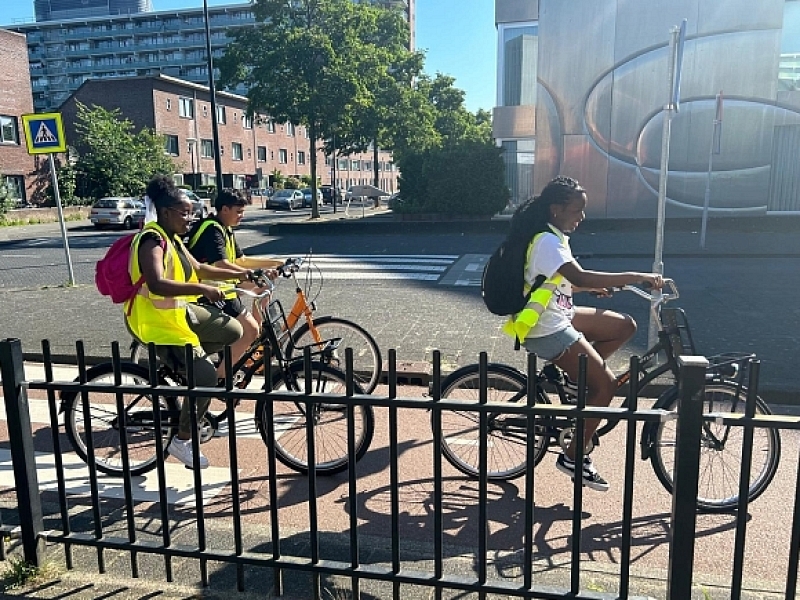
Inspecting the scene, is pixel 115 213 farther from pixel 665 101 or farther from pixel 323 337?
pixel 323 337

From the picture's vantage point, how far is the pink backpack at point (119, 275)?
3.58 meters

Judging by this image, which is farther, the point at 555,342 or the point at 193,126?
the point at 193,126

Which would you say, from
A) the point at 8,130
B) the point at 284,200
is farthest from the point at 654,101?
the point at 8,130

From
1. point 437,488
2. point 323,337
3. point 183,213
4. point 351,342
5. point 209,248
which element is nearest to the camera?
point 437,488

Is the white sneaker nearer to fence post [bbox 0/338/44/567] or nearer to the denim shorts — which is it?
fence post [bbox 0/338/44/567]

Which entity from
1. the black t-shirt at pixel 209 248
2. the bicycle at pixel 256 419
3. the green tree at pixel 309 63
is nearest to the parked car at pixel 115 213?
the green tree at pixel 309 63

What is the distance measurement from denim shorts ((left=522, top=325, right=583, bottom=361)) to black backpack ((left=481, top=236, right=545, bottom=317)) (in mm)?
209

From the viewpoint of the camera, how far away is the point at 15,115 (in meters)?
33.7

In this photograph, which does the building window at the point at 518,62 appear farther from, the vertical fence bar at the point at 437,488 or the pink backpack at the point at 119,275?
the vertical fence bar at the point at 437,488

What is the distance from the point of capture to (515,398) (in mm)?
3709

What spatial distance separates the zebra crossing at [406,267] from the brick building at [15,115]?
26009 millimetres

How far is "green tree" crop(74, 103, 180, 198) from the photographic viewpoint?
36.0 meters

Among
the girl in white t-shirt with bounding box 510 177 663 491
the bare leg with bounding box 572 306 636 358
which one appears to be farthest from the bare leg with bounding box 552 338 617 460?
the bare leg with bounding box 572 306 636 358

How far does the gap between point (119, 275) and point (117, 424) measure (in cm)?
94
